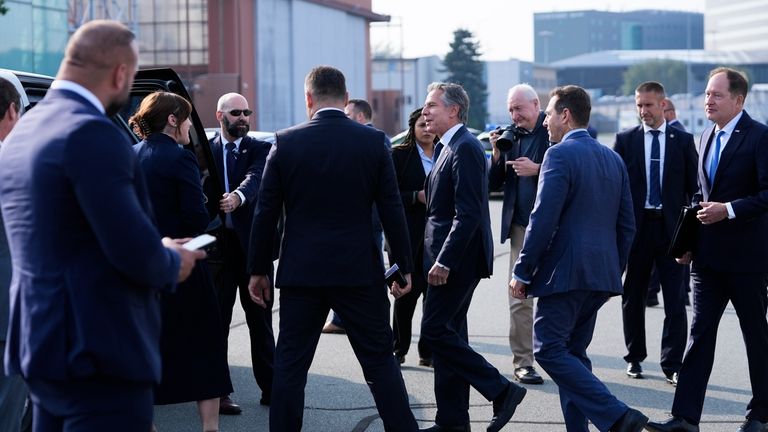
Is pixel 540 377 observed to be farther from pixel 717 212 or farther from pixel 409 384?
pixel 717 212

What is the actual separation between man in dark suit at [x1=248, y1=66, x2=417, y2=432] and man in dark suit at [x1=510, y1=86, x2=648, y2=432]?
2.40ft

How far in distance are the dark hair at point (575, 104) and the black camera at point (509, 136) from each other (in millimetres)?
1683

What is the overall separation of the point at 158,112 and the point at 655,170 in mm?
3832

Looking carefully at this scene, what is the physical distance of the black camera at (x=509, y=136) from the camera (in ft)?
25.8

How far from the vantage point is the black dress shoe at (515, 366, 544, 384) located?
7961 mm

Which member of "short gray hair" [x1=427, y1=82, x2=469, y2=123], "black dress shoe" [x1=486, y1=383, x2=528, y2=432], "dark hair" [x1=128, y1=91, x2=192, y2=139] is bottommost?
"black dress shoe" [x1=486, y1=383, x2=528, y2=432]

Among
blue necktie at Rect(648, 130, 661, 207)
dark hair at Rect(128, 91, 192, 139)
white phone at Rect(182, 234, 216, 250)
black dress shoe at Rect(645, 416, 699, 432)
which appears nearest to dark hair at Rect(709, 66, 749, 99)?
blue necktie at Rect(648, 130, 661, 207)

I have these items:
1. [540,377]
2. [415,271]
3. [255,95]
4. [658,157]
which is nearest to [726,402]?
[540,377]

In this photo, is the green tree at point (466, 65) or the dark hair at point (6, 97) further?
the green tree at point (466, 65)

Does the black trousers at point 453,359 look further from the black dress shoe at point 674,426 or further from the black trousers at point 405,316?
the black trousers at point 405,316

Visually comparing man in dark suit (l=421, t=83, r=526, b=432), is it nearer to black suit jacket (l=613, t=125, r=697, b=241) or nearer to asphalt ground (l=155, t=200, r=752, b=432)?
asphalt ground (l=155, t=200, r=752, b=432)

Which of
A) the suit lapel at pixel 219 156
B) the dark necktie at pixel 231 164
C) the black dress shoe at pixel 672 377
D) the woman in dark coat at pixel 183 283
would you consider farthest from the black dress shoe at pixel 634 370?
the woman in dark coat at pixel 183 283

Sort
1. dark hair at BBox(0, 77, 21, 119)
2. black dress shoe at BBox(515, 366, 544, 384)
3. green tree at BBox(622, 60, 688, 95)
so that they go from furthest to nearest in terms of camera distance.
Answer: green tree at BBox(622, 60, 688, 95), black dress shoe at BBox(515, 366, 544, 384), dark hair at BBox(0, 77, 21, 119)

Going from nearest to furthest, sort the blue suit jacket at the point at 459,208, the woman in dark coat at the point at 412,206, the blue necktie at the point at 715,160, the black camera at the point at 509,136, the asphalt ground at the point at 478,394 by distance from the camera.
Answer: the blue suit jacket at the point at 459,208 → the blue necktie at the point at 715,160 → the asphalt ground at the point at 478,394 → the black camera at the point at 509,136 → the woman in dark coat at the point at 412,206
